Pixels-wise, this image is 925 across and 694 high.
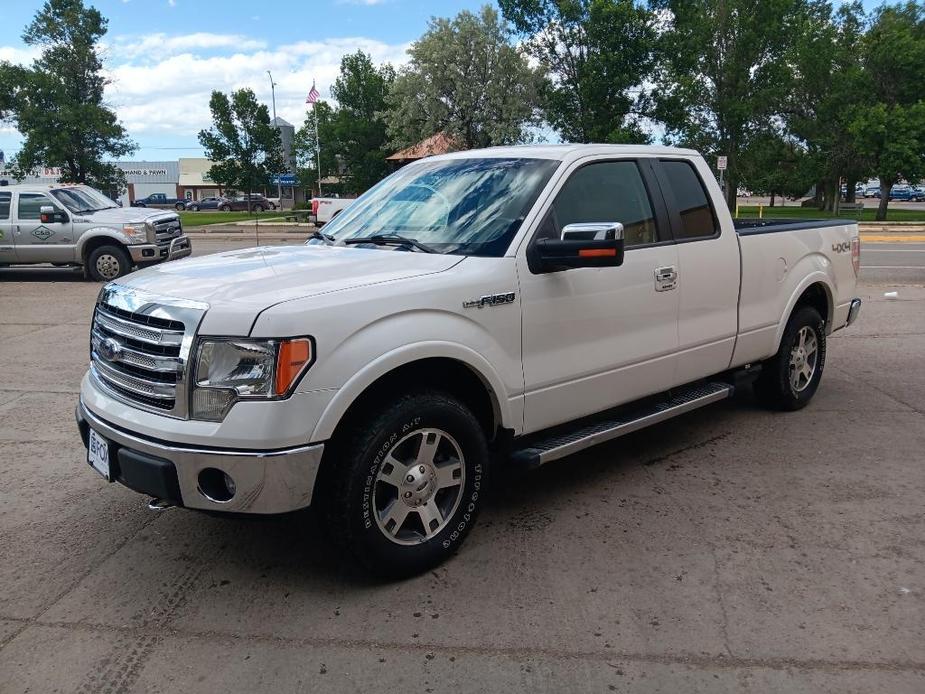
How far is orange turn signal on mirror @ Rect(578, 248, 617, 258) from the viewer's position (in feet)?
11.8

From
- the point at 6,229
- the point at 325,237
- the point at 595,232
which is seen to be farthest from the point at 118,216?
the point at 595,232

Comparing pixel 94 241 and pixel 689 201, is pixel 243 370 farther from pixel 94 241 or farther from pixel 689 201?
pixel 94 241

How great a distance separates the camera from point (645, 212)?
4.64m

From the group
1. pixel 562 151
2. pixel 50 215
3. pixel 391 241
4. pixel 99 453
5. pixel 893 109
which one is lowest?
pixel 99 453

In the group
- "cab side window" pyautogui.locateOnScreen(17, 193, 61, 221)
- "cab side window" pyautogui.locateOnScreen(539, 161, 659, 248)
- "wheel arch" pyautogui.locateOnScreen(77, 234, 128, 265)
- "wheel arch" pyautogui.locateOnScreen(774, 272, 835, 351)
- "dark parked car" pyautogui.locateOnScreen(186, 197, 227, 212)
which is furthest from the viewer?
"dark parked car" pyautogui.locateOnScreen(186, 197, 227, 212)

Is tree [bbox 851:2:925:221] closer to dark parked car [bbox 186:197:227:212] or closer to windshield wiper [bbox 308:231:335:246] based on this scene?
windshield wiper [bbox 308:231:335:246]

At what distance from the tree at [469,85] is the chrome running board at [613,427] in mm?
39356

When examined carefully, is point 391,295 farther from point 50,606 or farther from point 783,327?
point 783,327

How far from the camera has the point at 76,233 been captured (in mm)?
14523

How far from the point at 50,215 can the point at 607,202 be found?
43.4 feet

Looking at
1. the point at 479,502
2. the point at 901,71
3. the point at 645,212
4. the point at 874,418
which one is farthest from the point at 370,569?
the point at 901,71

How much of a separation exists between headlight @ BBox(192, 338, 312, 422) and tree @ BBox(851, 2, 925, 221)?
36359 millimetres

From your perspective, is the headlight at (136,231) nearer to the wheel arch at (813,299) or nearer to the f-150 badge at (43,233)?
the f-150 badge at (43,233)

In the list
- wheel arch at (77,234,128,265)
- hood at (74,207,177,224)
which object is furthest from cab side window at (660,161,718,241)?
wheel arch at (77,234,128,265)
